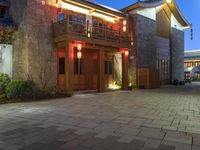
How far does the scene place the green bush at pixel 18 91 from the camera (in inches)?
387

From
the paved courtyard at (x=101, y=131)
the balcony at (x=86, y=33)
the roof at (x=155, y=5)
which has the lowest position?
the paved courtyard at (x=101, y=131)

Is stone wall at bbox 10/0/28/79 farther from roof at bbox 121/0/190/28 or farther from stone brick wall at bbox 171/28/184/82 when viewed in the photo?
stone brick wall at bbox 171/28/184/82

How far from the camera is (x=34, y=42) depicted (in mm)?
Result: 11781

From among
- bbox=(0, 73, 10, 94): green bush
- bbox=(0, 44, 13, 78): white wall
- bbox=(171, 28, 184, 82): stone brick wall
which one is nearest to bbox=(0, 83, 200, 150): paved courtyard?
bbox=(0, 73, 10, 94): green bush

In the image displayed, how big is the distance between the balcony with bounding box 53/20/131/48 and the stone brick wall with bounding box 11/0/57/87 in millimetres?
741

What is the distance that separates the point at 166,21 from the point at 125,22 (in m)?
8.05

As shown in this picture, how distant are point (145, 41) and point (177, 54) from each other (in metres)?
8.23

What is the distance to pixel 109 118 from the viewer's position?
5941 millimetres

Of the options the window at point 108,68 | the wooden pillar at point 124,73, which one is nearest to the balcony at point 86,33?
the wooden pillar at point 124,73

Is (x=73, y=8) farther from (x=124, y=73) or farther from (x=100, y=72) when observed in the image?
(x=124, y=73)

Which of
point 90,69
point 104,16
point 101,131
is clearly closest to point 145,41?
point 104,16

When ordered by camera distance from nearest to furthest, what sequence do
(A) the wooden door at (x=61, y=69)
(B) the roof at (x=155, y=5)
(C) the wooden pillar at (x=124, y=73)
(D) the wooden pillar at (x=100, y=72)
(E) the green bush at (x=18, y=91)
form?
1. (E) the green bush at (x=18, y=91)
2. (A) the wooden door at (x=61, y=69)
3. (D) the wooden pillar at (x=100, y=72)
4. (C) the wooden pillar at (x=124, y=73)
5. (B) the roof at (x=155, y=5)

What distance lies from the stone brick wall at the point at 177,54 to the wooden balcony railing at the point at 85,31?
38.4 ft

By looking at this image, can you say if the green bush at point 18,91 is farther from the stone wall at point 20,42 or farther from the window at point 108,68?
the window at point 108,68
